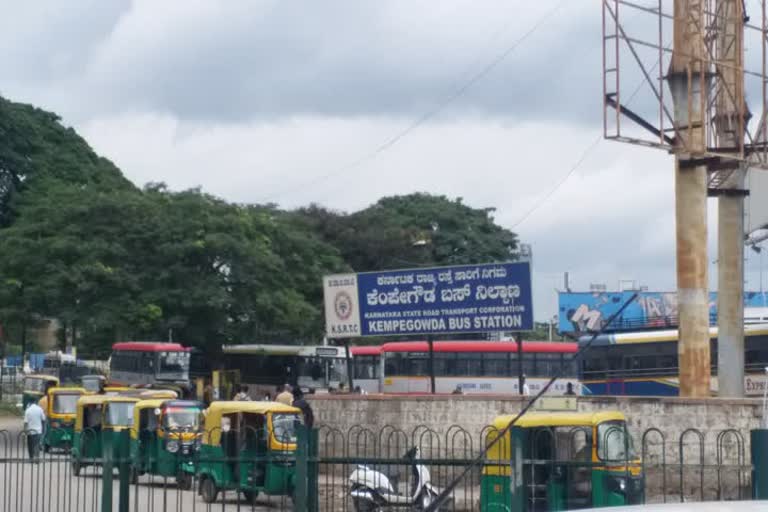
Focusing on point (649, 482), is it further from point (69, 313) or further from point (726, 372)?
point (69, 313)

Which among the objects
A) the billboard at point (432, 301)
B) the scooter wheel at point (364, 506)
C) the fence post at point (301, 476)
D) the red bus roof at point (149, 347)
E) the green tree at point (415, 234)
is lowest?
the scooter wheel at point (364, 506)

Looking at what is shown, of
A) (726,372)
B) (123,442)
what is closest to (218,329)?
(726,372)

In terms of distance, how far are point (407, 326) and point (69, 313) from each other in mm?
19469

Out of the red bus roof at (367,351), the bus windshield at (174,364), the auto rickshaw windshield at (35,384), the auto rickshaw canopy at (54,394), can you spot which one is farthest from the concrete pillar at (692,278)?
the red bus roof at (367,351)

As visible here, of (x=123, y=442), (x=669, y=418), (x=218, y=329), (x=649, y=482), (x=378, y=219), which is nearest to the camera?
(x=123, y=442)

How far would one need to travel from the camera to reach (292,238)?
49.8m

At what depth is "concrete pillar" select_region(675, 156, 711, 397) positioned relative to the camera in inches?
882

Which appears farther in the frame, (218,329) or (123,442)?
(218,329)

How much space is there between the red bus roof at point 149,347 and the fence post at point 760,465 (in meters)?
37.4

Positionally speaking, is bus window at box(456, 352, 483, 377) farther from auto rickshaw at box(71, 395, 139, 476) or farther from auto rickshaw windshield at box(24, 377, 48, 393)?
auto rickshaw at box(71, 395, 139, 476)

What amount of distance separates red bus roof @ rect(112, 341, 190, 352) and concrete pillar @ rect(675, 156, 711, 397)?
1002 inches

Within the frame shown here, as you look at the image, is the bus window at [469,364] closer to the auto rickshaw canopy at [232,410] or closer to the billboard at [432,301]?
the billboard at [432,301]

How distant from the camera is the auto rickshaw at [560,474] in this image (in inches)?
344

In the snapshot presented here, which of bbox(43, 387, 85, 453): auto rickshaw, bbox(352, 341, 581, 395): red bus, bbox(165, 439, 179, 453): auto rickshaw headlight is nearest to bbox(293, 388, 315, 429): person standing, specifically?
bbox(165, 439, 179, 453): auto rickshaw headlight
